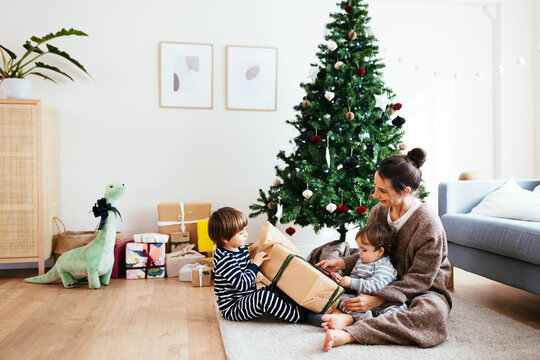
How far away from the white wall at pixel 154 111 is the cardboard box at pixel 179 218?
7.8 inches

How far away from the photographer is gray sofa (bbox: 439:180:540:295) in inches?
86.5

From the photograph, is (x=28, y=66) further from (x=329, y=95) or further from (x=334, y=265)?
(x=334, y=265)

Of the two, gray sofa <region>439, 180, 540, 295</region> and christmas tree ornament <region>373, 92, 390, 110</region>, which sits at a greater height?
christmas tree ornament <region>373, 92, 390, 110</region>

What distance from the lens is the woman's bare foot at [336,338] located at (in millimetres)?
1777

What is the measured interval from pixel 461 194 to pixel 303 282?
1421mm

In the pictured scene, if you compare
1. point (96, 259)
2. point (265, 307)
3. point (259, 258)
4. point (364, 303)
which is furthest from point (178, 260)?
point (364, 303)

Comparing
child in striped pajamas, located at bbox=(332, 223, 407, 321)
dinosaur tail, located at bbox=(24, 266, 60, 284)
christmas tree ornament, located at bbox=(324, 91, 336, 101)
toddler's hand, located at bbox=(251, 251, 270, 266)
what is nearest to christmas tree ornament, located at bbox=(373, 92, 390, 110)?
christmas tree ornament, located at bbox=(324, 91, 336, 101)

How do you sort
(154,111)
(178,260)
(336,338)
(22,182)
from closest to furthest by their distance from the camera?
1. (336,338)
2. (22,182)
3. (178,260)
4. (154,111)

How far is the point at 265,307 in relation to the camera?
2.09m

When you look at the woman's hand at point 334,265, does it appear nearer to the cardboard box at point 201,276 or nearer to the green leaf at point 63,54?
the cardboard box at point 201,276

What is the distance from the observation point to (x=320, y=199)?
2799 millimetres

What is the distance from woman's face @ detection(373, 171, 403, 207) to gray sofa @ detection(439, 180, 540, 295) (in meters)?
0.65

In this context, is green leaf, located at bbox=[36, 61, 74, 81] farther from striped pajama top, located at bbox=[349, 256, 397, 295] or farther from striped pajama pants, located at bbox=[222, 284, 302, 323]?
striped pajama top, located at bbox=[349, 256, 397, 295]

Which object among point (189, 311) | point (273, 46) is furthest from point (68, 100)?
point (189, 311)
